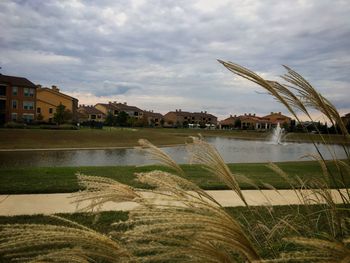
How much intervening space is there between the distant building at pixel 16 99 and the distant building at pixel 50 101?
3.70 m

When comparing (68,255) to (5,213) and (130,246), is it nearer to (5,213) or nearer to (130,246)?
(130,246)

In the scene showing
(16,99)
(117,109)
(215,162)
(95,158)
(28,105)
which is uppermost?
(117,109)

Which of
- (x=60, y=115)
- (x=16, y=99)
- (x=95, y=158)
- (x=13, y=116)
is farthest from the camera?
(x=16, y=99)

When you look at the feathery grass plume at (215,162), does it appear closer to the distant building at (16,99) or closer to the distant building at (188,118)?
the distant building at (16,99)

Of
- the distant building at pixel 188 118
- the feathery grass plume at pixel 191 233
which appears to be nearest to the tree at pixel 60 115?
the feathery grass plume at pixel 191 233

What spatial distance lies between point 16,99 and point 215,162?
61726mm

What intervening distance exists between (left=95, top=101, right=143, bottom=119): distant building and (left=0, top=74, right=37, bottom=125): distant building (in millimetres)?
50426

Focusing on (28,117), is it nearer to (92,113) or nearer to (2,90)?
(2,90)

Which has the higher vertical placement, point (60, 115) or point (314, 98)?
point (60, 115)

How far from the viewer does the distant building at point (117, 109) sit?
114750mm

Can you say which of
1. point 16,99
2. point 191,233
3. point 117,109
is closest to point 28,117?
point 16,99

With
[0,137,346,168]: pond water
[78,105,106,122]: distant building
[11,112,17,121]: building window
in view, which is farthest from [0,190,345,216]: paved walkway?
[78,105,106,122]: distant building

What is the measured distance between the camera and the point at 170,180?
5.74ft

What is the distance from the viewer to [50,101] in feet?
236
